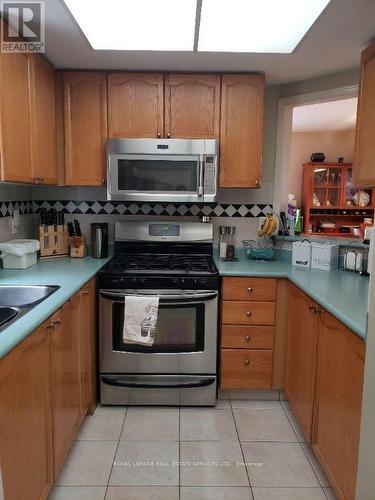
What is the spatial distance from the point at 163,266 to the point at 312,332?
1.06 m

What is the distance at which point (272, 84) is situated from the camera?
290cm


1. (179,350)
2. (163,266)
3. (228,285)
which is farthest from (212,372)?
(163,266)

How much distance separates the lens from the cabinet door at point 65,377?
167cm

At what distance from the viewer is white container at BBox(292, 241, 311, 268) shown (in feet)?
8.41

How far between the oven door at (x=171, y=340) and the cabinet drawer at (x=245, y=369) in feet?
0.38

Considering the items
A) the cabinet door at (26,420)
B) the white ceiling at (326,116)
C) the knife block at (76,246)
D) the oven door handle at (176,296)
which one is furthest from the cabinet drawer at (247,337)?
the white ceiling at (326,116)

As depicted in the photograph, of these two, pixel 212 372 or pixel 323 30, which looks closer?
pixel 323 30

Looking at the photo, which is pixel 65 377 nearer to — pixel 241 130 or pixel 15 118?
pixel 15 118

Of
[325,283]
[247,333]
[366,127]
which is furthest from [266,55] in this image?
[247,333]

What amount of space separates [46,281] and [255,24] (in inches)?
64.7

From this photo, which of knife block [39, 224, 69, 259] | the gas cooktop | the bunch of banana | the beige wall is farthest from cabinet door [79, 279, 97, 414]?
the beige wall

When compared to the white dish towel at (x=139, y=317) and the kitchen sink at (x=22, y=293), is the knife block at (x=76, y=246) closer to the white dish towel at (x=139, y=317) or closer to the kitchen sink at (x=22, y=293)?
the white dish towel at (x=139, y=317)

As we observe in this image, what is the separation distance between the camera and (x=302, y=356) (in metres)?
2.13

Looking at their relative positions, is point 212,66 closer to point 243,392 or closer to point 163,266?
point 163,266
